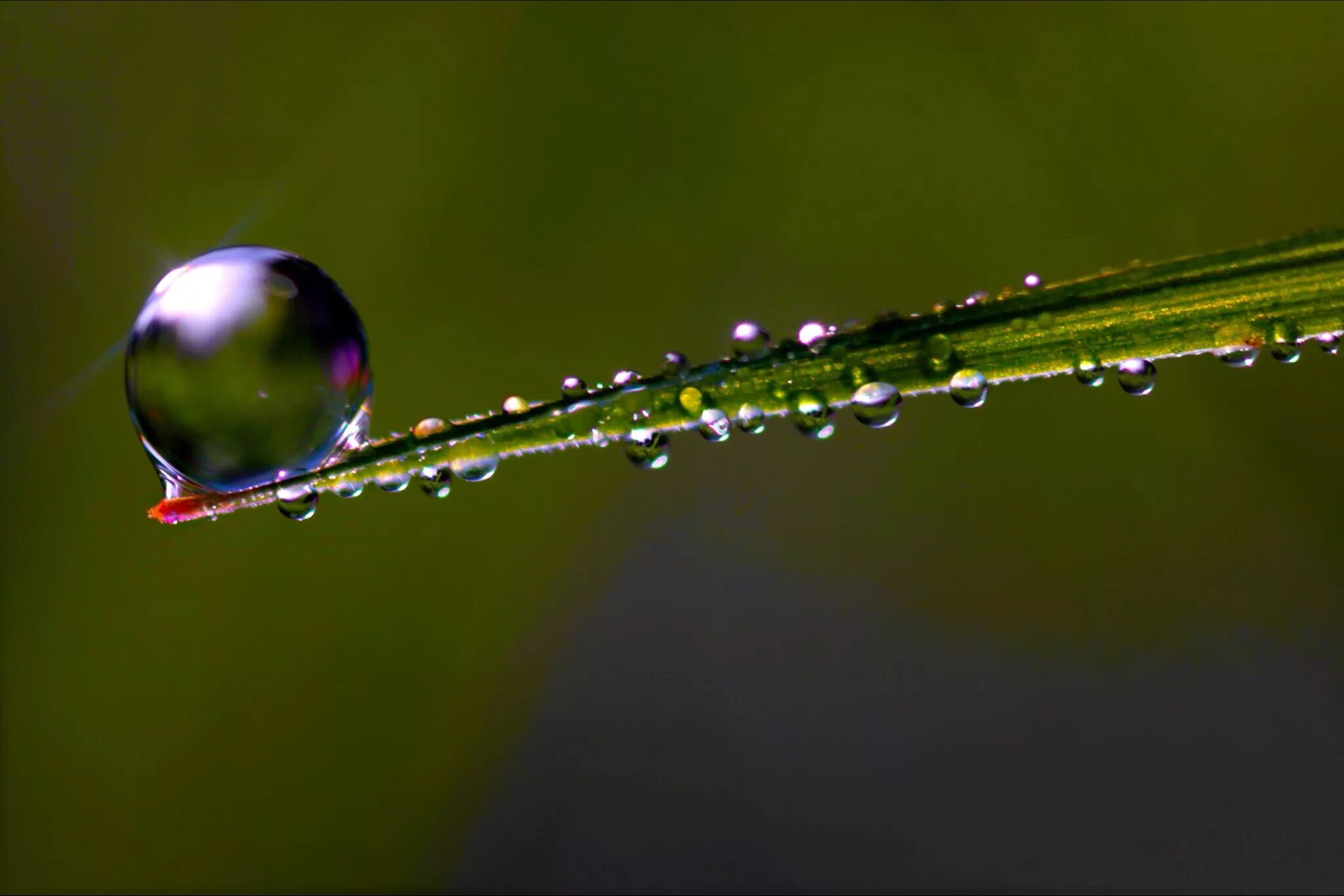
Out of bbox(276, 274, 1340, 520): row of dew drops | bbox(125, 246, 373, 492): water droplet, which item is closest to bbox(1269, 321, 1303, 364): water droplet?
bbox(276, 274, 1340, 520): row of dew drops

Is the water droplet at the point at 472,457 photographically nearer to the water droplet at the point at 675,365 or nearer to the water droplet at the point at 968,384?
the water droplet at the point at 675,365

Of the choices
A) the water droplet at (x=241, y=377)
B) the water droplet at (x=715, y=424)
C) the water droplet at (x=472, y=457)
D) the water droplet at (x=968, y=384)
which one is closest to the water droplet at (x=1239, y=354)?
the water droplet at (x=968, y=384)

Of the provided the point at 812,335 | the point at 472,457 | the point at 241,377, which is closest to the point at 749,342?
the point at 812,335

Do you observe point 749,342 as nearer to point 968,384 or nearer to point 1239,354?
point 968,384

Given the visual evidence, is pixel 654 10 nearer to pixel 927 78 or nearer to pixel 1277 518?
pixel 927 78

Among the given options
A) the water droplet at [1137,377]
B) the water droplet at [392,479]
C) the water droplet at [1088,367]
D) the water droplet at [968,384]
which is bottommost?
the water droplet at [392,479]

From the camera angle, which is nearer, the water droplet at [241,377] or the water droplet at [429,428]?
the water droplet at [429,428]
